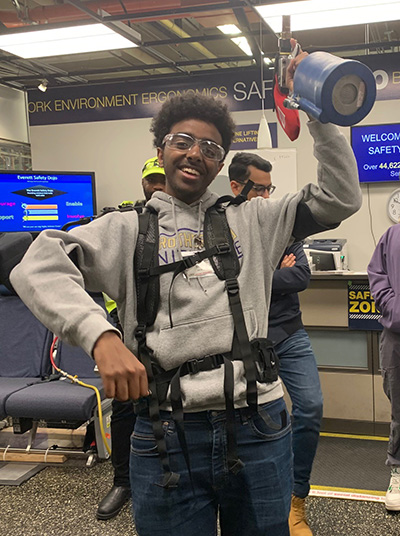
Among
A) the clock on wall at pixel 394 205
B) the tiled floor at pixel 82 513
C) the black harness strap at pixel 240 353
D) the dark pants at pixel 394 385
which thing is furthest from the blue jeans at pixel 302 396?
the clock on wall at pixel 394 205

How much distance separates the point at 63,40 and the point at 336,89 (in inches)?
174

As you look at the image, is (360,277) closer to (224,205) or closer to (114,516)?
(114,516)

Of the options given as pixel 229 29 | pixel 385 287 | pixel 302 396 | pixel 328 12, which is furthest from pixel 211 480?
pixel 229 29

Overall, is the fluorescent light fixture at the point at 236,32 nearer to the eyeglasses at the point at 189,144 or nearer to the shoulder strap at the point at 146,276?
the eyeglasses at the point at 189,144

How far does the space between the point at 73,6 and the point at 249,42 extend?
6.28 feet

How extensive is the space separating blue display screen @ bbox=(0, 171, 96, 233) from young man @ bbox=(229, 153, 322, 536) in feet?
15.7

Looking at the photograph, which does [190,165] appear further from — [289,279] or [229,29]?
[229,29]

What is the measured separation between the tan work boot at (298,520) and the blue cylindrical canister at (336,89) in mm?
1806

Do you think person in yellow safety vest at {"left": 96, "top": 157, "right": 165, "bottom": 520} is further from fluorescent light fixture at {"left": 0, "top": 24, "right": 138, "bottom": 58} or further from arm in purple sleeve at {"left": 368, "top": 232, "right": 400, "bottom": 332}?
fluorescent light fixture at {"left": 0, "top": 24, "right": 138, "bottom": 58}

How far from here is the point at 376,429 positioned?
12.1 feet

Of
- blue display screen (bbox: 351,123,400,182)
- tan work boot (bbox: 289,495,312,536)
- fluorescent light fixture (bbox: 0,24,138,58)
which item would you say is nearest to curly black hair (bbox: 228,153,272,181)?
tan work boot (bbox: 289,495,312,536)

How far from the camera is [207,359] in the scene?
118cm

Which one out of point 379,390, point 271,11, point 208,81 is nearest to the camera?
point 379,390

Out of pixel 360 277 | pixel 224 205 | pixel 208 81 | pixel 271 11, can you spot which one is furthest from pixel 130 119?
pixel 224 205
